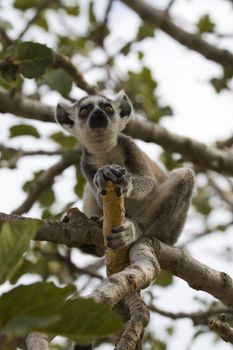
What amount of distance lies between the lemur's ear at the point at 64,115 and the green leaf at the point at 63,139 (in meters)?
0.88

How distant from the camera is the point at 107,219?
13.9ft

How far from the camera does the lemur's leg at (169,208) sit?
652 centimetres

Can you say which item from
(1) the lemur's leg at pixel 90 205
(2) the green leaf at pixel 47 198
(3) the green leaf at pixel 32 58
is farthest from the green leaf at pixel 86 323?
(2) the green leaf at pixel 47 198

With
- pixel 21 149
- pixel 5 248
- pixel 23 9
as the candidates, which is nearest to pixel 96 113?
pixel 21 149

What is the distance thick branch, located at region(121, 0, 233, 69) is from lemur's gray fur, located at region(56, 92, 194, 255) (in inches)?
40.2

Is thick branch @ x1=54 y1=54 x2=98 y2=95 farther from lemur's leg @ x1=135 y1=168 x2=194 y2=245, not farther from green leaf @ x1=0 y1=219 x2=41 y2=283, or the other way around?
green leaf @ x1=0 y1=219 x2=41 y2=283

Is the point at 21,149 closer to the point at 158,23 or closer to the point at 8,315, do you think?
the point at 158,23

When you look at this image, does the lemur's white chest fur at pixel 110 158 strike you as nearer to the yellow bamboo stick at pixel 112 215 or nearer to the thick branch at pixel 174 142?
the thick branch at pixel 174 142

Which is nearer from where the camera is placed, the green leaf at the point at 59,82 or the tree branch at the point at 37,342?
the tree branch at the point at 37,342

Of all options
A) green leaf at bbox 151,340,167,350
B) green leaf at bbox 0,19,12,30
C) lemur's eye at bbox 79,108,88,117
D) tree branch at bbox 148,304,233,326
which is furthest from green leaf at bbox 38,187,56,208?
green leaf at bbox 151,340,167,350

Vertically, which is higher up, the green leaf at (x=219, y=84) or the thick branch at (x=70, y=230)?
the thick branch at (x=70, y=230)

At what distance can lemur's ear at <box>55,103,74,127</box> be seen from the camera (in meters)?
7.39

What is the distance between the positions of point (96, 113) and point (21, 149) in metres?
1.18

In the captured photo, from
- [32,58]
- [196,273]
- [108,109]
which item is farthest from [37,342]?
[108,109]
